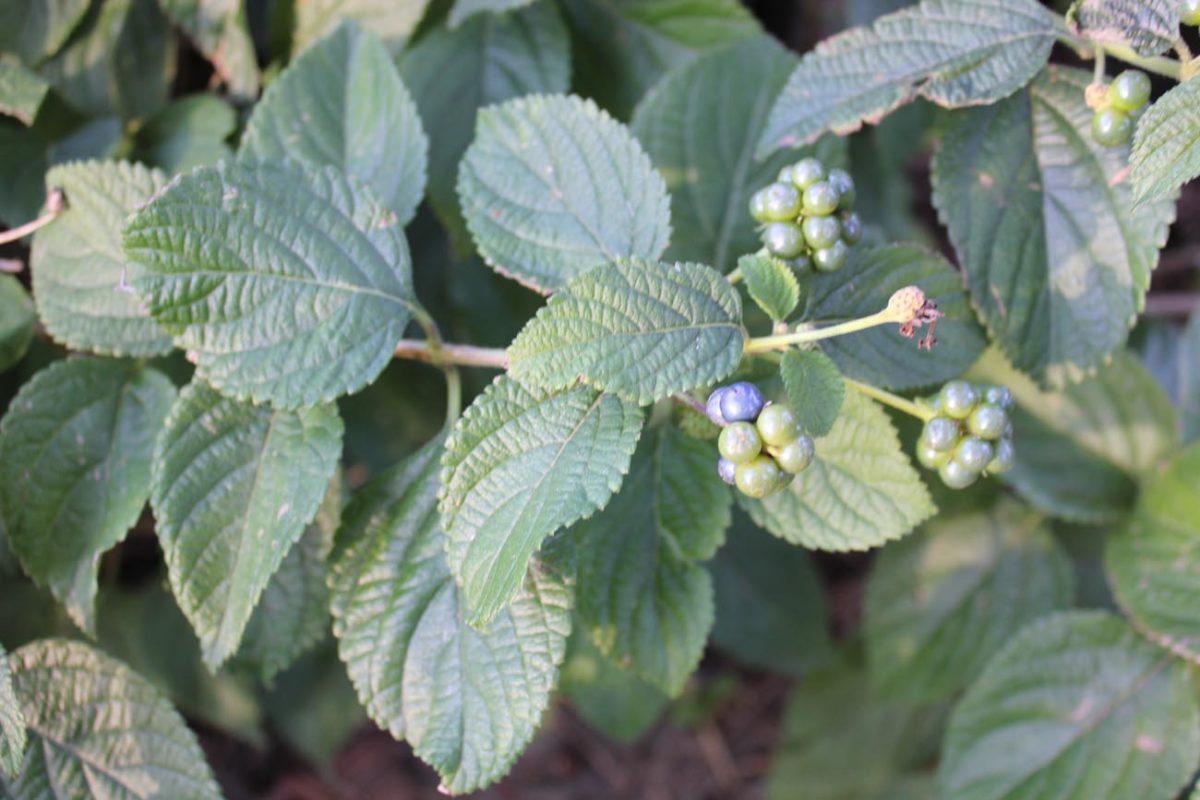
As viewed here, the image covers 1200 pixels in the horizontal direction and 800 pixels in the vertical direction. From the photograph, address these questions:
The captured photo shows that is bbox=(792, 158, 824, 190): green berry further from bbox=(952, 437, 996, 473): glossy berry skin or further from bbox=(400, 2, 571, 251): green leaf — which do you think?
bbox=(400, 2, 571, 251): green leaf

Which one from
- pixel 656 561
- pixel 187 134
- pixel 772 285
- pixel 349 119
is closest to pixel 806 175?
pixel 772 285

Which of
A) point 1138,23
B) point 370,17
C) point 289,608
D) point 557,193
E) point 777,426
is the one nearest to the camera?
point 777,426

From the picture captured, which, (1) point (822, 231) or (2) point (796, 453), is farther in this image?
(1) point (822, 231)

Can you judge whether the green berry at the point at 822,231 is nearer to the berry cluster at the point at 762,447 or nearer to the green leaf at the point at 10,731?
the berry cluster at the point at 762,447

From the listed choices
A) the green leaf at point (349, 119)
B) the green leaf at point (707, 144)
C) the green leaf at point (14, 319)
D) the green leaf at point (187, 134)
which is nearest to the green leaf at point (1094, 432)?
the green leaf at point (707, 144)

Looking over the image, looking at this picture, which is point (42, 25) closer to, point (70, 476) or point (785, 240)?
point (70, 476)

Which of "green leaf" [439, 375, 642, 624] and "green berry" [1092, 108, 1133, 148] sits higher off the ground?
"green berry" [1092, 108, 1133, 148]

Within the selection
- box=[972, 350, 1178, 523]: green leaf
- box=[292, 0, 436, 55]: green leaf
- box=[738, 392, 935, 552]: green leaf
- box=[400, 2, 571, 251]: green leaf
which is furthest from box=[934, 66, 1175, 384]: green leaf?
box=[292, 0, 436, 55]: green leaf
